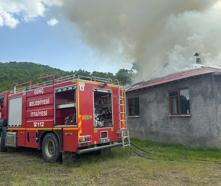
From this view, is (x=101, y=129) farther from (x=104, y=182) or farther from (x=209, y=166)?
(x=209, y=166)

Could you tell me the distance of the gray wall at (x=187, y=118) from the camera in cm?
1195

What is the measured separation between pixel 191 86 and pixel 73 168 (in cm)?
698

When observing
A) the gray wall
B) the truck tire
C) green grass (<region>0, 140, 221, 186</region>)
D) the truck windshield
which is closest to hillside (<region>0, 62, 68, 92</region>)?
the gray wall

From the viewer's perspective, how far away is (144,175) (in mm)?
7641

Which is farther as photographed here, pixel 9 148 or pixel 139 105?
pixel 139 105

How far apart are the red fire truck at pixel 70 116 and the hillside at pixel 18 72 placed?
19.3 m

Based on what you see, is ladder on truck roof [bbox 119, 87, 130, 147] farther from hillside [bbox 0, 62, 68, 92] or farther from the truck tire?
hillside [bbox 0, 62, 68, 92]

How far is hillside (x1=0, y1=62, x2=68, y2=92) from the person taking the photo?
32.7 metres

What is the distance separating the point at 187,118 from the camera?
516 inches

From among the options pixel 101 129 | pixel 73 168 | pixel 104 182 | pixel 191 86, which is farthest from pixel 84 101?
pixel 191 86

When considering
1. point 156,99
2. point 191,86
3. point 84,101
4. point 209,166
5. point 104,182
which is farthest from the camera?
point 156,99

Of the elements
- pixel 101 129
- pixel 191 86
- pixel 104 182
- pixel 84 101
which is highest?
pixel 191 86

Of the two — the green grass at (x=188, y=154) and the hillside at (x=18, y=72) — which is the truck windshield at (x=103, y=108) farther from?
the hillside at (x=18, y=72)

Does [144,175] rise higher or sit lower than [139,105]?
lower
